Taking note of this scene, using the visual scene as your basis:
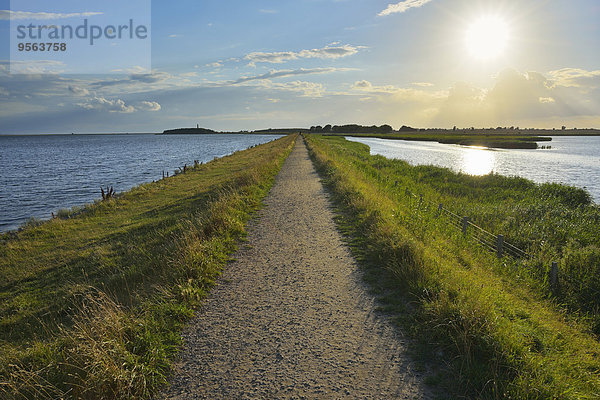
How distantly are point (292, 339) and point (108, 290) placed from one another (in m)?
6.44

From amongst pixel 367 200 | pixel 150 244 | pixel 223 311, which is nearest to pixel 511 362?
pixel 223 311

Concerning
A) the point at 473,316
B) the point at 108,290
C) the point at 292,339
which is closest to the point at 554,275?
the point at 473,316

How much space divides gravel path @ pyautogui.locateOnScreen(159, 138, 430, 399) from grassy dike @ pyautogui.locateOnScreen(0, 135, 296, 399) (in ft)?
1.60

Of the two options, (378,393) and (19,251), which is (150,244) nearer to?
(19,251)

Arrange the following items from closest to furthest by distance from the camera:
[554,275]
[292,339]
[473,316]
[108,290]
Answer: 1. [473,316]
2. [292,339]
3. [554,275]
4. [108,290]

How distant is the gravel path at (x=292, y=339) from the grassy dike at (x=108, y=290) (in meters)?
0.49

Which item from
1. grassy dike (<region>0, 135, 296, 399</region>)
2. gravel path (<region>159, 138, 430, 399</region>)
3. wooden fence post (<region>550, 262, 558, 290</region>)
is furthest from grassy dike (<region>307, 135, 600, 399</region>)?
grassy dike (<region>0, 135, 296, 399</region>)

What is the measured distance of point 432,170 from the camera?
3062 cm

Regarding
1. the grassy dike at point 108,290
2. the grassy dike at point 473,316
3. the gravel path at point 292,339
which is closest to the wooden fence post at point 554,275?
the grassy dike at point 473,316

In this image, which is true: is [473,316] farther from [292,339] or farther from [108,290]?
[108,290]

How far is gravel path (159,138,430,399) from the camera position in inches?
159

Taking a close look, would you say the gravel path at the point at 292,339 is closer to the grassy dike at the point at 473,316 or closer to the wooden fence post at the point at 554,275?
the grassy dike at the point at 473,316

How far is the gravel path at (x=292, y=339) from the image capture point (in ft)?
13.2

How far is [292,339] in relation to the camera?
16.3 feet
